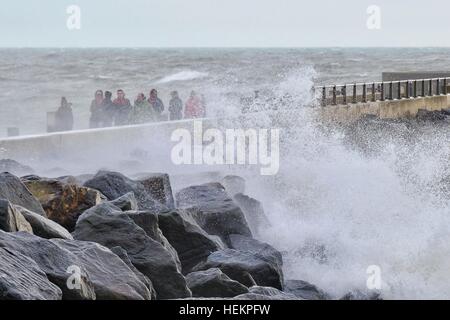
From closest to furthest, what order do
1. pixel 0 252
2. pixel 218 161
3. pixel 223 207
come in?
1. pixel 0 252
2. pixel 223 207
3. pixel 218 161

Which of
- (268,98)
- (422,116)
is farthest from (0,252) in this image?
(422,116)

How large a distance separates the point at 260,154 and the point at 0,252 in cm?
1267

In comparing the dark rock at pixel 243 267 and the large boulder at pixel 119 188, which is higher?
the large boulder at pixel 119 188

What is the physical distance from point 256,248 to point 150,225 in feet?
5.60

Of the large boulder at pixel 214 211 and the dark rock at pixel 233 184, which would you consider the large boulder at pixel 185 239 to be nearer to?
the large boulder at pixel 214 211

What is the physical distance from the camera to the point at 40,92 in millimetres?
56938

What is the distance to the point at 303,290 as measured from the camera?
892cm

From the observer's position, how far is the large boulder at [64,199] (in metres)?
8.59

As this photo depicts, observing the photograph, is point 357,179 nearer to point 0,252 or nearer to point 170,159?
point 170,159

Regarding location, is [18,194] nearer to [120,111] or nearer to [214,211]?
[214,211]

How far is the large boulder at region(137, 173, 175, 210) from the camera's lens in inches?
419

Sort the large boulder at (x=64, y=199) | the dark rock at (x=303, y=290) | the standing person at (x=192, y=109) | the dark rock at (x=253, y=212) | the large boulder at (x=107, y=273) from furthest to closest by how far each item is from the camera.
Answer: the standing person at (x=192, y=109), the dark rock at (x=253, y=212), the dark rock at (x=303, y=290), the large boulder at (x=64, y=199), the large boulder at (x=107, y=273)

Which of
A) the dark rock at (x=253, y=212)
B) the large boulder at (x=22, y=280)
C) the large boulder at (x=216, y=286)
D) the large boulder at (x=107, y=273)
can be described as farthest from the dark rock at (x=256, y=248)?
the large boulder at (x=22, y=280)

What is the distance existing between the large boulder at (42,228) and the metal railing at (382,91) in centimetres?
1715
